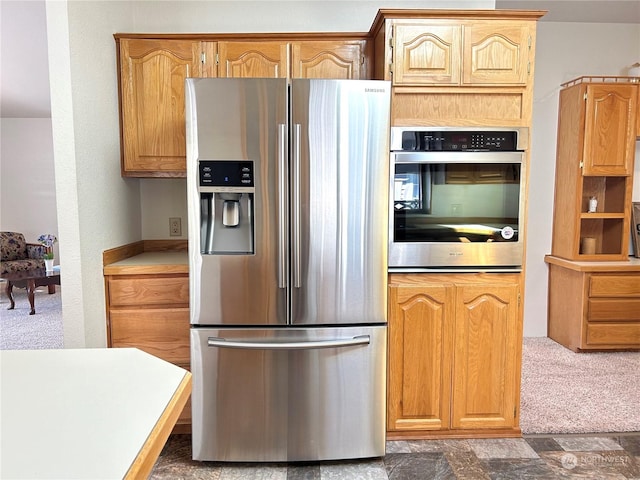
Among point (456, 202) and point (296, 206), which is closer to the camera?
point (296, 206)

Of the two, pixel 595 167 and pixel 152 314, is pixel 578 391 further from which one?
pixel 152 314

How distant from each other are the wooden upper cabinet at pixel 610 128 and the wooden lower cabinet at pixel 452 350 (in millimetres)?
1939

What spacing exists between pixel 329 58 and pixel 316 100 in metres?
0.68

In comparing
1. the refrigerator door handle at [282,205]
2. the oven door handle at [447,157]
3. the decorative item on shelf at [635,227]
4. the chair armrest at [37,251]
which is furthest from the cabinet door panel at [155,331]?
the chair armrest at [37,251]

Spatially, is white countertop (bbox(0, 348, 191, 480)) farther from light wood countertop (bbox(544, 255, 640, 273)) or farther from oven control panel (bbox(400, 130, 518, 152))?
light wood countertop (bbox(544, 255, 640, 273))

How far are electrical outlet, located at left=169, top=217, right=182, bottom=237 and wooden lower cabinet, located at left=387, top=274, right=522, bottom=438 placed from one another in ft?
4.89

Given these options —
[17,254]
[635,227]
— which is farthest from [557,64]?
[17,254]

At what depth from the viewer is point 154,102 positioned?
2406mm

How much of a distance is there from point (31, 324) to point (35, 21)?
2.97 m

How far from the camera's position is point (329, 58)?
240cm

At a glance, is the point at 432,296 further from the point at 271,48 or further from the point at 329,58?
the point at 271,48

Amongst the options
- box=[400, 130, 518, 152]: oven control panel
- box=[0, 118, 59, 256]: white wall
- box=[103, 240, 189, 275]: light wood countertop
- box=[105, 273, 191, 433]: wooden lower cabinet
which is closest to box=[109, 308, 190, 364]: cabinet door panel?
box=[105, 273, 191, 433]: wooden lower cabinet

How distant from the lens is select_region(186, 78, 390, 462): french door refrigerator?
1.87 m

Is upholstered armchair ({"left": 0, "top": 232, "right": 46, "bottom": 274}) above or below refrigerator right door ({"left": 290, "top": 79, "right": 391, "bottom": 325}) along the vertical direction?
below
